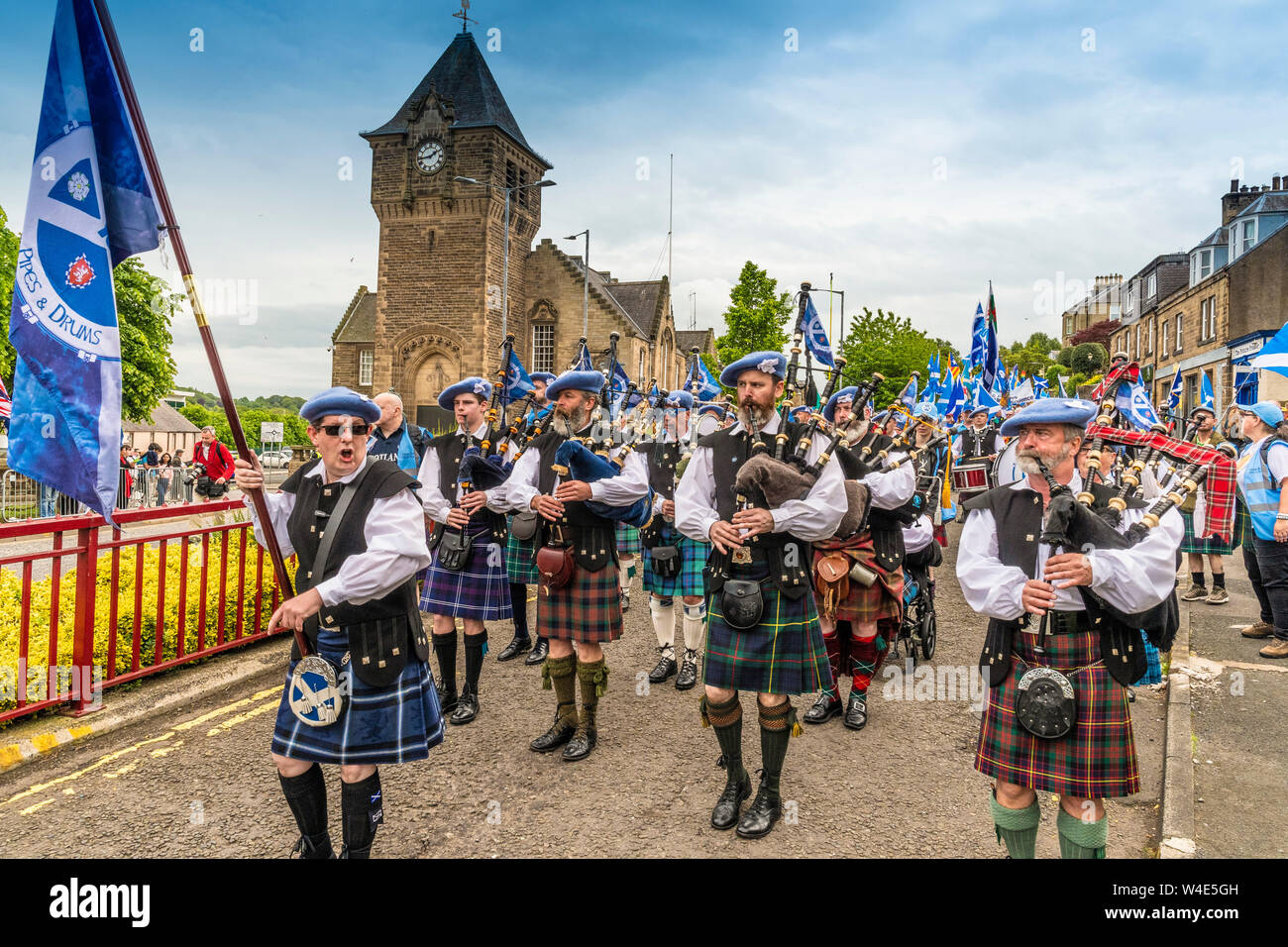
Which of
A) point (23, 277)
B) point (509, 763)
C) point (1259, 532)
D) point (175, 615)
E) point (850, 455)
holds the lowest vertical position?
point (509, 763)

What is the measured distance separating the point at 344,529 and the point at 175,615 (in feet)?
11.8

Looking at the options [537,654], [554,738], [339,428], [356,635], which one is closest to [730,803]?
[554,738]

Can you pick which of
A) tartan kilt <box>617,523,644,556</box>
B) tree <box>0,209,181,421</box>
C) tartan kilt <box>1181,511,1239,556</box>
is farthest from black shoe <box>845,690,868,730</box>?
tree <box>0,209,181,421</box>

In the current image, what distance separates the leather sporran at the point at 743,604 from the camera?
3482 mm

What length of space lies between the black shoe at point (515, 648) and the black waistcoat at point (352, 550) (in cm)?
334

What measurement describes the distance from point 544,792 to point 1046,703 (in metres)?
2.36

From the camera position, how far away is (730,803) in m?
3.65

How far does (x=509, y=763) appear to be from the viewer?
13.9 ft

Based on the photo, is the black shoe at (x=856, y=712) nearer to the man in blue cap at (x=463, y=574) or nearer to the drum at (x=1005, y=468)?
the drum at (x=1005, y=468)

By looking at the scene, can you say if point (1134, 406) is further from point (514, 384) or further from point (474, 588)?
point (514, 384)

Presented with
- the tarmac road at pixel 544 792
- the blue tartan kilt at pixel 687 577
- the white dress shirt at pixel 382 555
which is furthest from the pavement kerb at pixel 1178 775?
the white dress shirt at pixel 382 555
